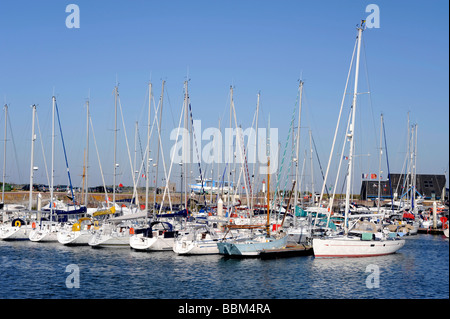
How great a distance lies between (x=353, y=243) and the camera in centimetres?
4059

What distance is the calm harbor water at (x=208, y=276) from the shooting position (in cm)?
2869

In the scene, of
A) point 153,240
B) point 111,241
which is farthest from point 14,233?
point 153,240

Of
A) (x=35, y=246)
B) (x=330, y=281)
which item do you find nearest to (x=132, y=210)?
(x=35, y=246)

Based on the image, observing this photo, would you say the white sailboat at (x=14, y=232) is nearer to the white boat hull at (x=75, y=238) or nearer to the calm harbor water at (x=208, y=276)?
the white boat hull at (x=75, y=238)

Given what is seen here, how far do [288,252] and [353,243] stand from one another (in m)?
4.96

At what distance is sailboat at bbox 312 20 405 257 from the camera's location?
3997cm

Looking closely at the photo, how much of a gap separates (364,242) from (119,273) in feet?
61.2

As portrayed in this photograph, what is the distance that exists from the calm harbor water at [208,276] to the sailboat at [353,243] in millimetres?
691

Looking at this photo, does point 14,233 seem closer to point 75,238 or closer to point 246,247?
point 75,238

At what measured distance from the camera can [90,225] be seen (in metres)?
51.3

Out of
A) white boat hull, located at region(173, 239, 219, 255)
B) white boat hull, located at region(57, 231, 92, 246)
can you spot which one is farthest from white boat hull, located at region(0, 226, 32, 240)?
white boat hull, located at region(173, 239, 219, 255)

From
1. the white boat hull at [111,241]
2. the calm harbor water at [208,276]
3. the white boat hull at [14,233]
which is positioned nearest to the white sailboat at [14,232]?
Answer: the white boat hull at [14,233]

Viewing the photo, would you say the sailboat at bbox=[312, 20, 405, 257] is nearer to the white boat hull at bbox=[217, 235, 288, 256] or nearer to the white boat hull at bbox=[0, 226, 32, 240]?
the white boat hull at bbox=[217, 235, 288, 256]
